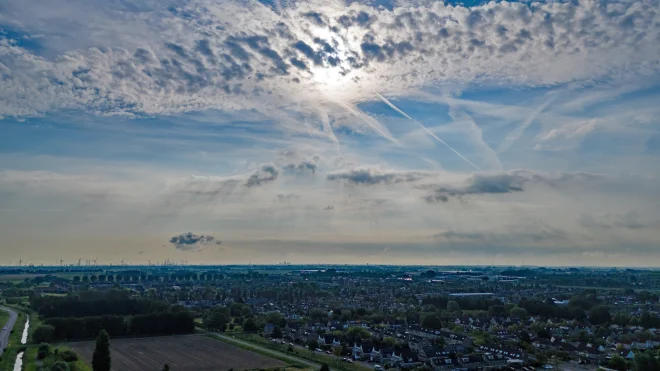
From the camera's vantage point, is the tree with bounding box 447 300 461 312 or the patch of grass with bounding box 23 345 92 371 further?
the tree with bounding box 447 300 461 312

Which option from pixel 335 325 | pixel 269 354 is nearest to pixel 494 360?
pixel 269 354

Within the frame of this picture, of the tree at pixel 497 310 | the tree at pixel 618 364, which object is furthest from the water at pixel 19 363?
the tree at pixel 497 310

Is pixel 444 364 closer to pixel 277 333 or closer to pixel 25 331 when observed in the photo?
pixel 277 333

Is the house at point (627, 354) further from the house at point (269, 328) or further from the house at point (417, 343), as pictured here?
the house at point (269, 328)

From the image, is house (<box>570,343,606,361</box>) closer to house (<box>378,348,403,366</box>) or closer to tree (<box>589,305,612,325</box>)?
house (<box>378,348,403,366</box>)

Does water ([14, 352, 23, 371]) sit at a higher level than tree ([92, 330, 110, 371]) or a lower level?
lower

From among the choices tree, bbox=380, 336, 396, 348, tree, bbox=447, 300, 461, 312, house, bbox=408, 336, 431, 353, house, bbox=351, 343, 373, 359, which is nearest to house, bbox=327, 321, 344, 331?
house, bbox=408, 336, 431, 353

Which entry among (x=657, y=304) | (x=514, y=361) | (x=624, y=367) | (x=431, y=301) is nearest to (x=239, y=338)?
(x=514, y=361)
